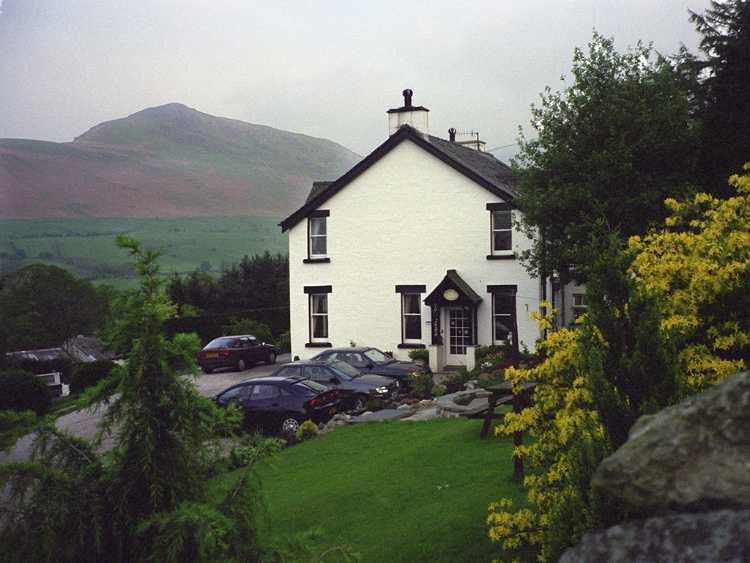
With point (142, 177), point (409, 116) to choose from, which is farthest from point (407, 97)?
point (142, 177)

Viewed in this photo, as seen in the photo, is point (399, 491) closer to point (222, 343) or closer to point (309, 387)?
point (309, 387)

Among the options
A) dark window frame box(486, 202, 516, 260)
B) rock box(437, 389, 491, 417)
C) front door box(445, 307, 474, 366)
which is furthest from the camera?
front door box(445, 307, 474, 366)

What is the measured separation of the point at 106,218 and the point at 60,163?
67.1ft

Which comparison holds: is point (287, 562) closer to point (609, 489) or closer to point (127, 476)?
point (127, 476)

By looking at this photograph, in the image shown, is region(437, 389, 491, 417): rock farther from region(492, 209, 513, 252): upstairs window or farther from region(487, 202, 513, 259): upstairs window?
region(492, 209, 513, 252): upstairs window

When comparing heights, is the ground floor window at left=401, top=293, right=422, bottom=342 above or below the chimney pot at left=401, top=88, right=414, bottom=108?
below

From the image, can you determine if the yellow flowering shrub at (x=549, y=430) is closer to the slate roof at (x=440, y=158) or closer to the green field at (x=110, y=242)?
the slate roof at (x=440, y=158)

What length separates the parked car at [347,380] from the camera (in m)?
24.5

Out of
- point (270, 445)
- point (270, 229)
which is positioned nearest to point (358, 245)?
point (270, 445)

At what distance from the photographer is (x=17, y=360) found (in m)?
37.0

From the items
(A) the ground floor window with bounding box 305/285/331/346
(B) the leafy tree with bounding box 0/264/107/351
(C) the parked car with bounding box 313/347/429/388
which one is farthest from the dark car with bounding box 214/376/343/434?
(B) the leafy tree with bounding box 0/264/107/351

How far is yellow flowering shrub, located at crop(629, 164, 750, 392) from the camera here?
8.48 metres

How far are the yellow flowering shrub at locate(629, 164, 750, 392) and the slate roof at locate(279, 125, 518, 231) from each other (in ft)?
72.5

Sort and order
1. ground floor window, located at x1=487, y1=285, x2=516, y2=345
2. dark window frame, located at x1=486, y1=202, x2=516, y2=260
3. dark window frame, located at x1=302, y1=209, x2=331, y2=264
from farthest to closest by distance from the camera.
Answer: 1. dark window frame, located at x1=302, y1=209, x2=331, y2=264
2. ground floor window, located at x1=487, y1=285, x2=516, y2=345
3. dark window frame, located at x1=486, y1=202, x2=516, y2=260
